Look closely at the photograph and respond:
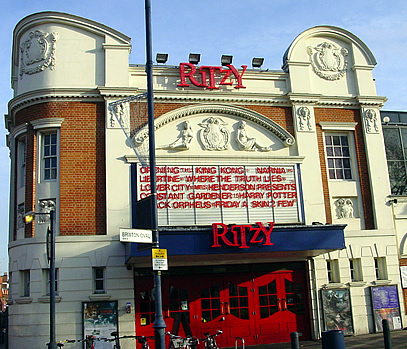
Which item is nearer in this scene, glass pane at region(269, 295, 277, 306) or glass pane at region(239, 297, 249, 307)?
glass pane at region(239, 297, 249, 307)

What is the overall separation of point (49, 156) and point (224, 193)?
707 centimetres

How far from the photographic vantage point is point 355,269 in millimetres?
20547

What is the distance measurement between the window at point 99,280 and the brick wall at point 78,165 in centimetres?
142

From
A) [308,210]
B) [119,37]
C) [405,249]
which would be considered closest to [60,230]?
[119,37]

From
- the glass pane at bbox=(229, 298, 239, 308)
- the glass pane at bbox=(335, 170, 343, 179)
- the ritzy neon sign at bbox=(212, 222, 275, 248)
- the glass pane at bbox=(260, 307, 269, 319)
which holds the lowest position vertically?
the glass pane at bbox=(260, 307, 269, 319)

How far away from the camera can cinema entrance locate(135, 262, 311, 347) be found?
1842cm

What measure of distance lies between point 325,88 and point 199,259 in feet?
32.0

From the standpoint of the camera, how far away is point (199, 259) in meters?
18.4

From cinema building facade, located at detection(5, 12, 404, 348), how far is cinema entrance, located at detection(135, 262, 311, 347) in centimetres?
5

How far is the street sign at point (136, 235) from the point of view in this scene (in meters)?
11.8

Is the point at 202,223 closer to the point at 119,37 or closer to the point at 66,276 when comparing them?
the point at 66,276

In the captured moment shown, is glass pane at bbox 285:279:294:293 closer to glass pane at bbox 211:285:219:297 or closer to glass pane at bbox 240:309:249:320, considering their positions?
glass pane at bbox 240:309:249:320

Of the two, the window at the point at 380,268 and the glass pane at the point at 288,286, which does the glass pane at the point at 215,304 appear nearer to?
the glass pane at the point at 288,286

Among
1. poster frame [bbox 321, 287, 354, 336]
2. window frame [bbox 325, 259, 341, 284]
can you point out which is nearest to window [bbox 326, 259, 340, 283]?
window frame [bbox 325, 259, 341, 284]
